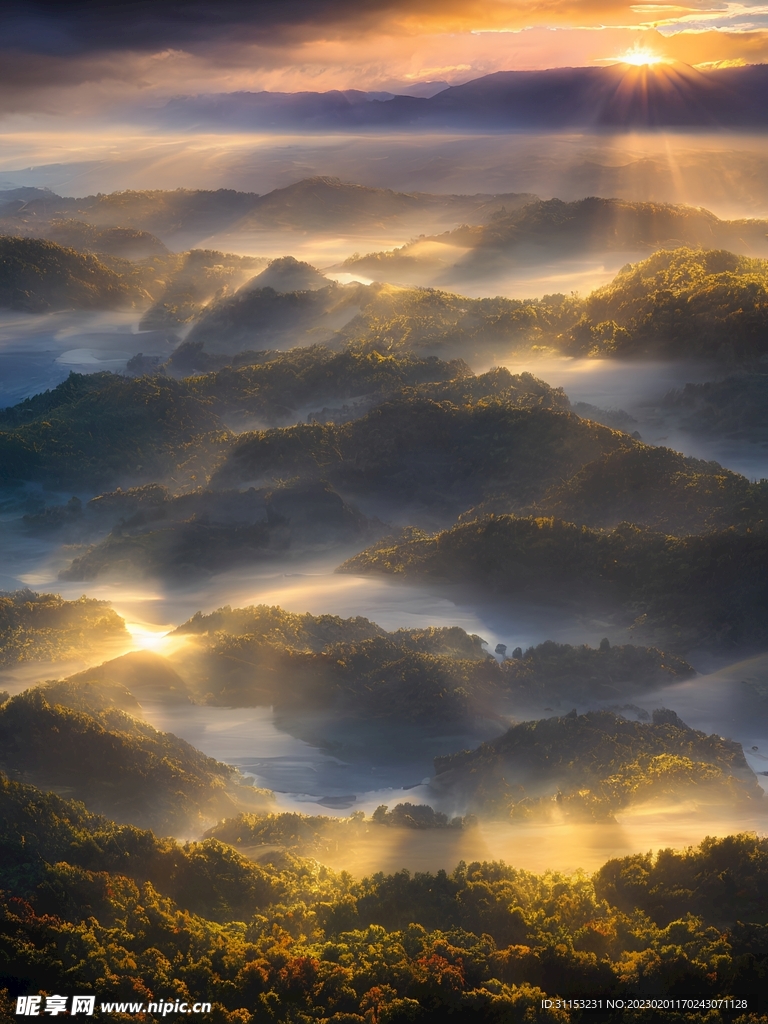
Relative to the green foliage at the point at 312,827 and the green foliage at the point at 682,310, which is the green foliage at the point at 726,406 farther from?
the green foliage at the point at 312,827

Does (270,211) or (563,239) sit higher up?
(270,211)

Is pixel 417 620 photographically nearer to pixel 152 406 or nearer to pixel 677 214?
pixel 152 406

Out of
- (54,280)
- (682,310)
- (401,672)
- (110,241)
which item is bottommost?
(401,672)

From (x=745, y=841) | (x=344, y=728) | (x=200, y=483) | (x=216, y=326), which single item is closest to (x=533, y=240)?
(x=216, y=326)

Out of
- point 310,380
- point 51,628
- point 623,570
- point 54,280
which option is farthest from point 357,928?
point 54,280

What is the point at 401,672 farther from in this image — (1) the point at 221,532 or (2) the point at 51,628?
(1) the point at 221,532

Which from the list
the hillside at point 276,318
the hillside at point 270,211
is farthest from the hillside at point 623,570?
the hillside at point 270,211

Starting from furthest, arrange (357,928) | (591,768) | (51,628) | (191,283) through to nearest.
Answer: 1. (191,283)
2. (51,628)
3. (591,768)
4. (357,928)

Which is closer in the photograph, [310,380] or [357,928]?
[357,928]
